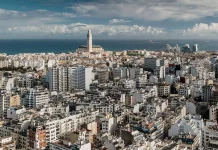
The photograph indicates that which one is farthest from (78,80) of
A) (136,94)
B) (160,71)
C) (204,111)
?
(204,111)

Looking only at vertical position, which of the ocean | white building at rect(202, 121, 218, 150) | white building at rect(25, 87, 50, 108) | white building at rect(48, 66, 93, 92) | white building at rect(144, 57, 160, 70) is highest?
the ocean

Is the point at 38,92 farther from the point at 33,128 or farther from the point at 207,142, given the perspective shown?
the point at 207,142

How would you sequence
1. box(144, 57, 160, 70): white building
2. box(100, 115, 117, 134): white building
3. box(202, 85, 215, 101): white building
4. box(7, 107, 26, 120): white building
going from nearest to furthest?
box(100, 115, 117, 134): white building
box(7, 107, 26, 120): white building
box(202, 85, 215, 101): white building
box(144, 57, 160, 70): white building

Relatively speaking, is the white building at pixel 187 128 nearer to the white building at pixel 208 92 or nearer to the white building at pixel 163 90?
the white building at pixel 208 92

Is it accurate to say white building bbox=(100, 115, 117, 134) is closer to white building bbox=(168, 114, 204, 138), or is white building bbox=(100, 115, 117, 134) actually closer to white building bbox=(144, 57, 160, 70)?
white building bbox=(168, 114, 204, 138)

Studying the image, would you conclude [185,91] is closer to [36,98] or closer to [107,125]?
[107,125]

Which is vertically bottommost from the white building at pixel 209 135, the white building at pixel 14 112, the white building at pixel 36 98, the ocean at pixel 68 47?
the white building at pixel 209 135

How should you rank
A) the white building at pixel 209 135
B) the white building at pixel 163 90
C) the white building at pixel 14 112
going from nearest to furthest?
the white building at pixel 209 135 → the white building at pixel 14 112 → the white building at pixel 163 90

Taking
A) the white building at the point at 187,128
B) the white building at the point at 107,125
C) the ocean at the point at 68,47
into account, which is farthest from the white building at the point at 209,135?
the ocean at the point at 68,47

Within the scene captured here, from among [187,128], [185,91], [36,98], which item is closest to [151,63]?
[185,91]

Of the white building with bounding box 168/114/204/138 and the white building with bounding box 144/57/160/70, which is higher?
the white building with bounding box 144/57/160/70

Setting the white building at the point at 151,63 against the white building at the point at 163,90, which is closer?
the white building at the point at 163,90

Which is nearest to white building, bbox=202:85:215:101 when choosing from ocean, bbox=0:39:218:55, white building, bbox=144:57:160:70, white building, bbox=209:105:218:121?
white building, bbox=209:105:218:121
